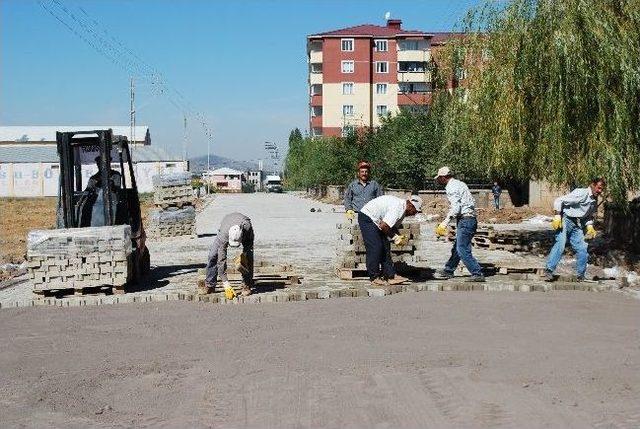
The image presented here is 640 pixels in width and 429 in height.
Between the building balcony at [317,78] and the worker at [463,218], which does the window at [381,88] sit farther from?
the worker at [463,218]

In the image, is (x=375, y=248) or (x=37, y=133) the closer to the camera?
(x=375, y=248)

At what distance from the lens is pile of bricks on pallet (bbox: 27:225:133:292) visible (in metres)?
11.2

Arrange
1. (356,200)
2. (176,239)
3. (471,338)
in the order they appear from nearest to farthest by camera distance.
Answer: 1. (471,338)
2. (356,200)
3. (176,239)

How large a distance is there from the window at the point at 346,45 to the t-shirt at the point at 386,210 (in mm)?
74840

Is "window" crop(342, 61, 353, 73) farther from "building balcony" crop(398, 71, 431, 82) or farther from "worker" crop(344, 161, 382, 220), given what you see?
"worker" crop(344, 161, 382, 220)

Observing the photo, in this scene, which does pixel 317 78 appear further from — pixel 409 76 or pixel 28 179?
pixel 28 179

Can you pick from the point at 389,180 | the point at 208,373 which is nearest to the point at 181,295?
Result: the point at 208,373

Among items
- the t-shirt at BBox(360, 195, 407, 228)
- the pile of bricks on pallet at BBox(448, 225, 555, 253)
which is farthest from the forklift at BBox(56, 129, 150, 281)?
the pile of bricks on pallet at BBox(448, 225, 555, 253)

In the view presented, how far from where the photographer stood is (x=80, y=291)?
11281 mm

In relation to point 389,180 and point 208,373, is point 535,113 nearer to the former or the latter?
point 208,373

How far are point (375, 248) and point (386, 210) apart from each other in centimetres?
61

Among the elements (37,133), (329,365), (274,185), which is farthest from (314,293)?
(37,133)

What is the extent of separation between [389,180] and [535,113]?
2526 cm

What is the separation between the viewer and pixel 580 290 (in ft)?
37.1
